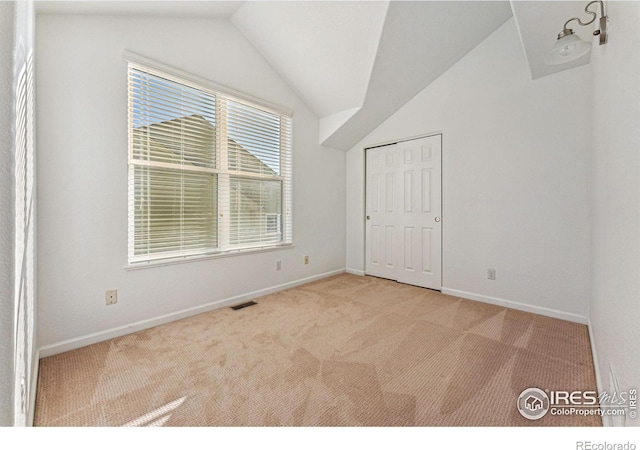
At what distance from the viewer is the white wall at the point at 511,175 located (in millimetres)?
2502

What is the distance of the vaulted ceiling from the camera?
2.09 meters

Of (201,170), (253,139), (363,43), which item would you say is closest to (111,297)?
(201,170)

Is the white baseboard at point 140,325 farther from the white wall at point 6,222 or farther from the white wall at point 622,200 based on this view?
the white wall at point 622,200

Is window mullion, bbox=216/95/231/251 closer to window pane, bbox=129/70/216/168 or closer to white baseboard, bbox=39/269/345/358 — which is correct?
window pane, bbox=129/70/216/168

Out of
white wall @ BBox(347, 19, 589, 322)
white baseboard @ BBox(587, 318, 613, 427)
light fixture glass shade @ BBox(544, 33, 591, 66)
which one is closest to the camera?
white baseboard @ BBox(587, 318, 613, 427)

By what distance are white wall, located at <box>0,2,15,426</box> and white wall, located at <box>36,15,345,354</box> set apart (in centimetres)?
160

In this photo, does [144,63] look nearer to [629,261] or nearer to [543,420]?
[629,261]

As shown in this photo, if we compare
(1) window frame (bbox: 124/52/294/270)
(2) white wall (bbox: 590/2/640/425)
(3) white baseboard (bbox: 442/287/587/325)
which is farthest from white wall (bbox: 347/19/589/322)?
(1) window frame (bbox: 124/52/294/270)

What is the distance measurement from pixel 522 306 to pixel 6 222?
12.0 feet

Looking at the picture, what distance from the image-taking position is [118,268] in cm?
220

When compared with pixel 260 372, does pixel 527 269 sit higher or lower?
higher

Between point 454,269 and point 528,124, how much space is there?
172cm

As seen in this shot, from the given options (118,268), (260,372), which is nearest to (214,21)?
(118,268)

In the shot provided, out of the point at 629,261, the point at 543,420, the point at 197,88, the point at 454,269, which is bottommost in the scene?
the point at 543,420
